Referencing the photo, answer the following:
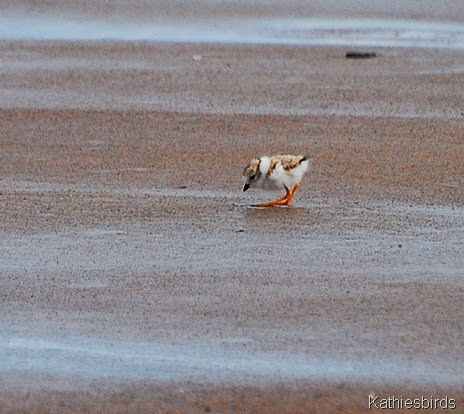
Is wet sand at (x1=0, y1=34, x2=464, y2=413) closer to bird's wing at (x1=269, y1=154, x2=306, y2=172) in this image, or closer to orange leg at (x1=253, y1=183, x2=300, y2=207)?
orange leg at (x1=253, y1=183, x2=300, y2=207)

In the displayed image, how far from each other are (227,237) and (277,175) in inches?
42.0

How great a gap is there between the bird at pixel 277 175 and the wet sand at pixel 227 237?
0.16 metres

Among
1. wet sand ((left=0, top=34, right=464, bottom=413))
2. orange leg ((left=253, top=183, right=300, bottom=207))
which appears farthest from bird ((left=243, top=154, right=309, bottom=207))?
wet sand ((left=0, top=34, right=464, bottom=413))

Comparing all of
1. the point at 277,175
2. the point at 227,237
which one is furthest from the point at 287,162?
the point at 227,237

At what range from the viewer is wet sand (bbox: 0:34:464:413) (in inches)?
220

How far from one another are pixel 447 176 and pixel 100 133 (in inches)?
130

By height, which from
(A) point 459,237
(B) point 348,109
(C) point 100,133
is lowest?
(A) point 459,237

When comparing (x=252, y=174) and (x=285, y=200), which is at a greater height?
(x=252, y=174)

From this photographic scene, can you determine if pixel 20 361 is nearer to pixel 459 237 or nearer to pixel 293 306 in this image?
pixel 293 306

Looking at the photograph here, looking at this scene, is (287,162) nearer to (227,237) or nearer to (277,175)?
(277,175)

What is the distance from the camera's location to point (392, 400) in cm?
536

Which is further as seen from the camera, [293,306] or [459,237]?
[459,237]

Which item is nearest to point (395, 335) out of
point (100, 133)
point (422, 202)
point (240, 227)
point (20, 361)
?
point (20, 361)

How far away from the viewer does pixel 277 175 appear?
897 cm
